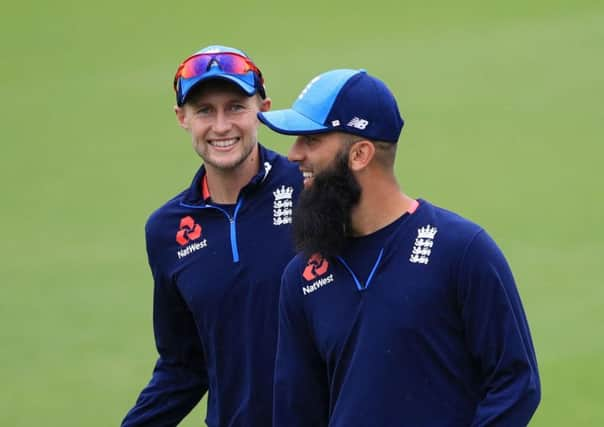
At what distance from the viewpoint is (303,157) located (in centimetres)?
338

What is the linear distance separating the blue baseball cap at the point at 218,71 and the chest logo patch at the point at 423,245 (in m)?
0.93

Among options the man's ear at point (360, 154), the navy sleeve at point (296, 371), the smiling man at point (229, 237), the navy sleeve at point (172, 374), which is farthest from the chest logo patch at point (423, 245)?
the navy sleeve at point (172, 374)

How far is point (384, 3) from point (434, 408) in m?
7.37

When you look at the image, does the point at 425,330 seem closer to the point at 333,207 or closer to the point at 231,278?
the point at 333,207

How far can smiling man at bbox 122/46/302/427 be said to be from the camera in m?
3.86

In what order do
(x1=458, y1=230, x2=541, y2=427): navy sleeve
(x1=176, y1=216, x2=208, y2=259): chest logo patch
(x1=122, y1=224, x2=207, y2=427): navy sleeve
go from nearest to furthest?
1. (x1=458, y1=230, x2=541, y2=427): navy sleeve
2. (x1=176, y1=216, x2=208, y2=259): chest logo patch
3. (x1=122, y1=224, x2=207, y2=427): navy sleeve

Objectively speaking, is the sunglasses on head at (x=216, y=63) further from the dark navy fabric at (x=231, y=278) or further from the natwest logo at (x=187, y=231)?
the natwest logo at (x=187, y=231)

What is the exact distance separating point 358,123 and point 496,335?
64 centimetres

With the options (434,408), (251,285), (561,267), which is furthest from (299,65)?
(434,408)

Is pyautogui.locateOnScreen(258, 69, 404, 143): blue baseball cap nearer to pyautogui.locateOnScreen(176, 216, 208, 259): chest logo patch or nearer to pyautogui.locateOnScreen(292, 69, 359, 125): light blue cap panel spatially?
pyautogui.locateOnScreen(292, 69, 359, 125): light blue cap panel

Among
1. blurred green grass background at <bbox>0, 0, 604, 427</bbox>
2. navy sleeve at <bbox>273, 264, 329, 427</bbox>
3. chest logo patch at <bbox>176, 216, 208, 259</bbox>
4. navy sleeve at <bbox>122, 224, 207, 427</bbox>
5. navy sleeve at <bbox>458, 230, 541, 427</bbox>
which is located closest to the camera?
navy sleeve at <bbox>458, 230, 541, 427</bbox>

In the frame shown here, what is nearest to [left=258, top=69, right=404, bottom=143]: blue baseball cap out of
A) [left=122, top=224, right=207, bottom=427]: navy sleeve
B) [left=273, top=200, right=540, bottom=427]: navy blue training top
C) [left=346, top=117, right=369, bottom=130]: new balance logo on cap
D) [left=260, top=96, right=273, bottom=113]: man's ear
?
[left=346, top=117, right=369, bottom=130]: new balance logo on cap

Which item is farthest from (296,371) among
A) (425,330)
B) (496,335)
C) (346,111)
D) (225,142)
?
(225,142)

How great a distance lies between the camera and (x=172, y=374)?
14.0 feet
